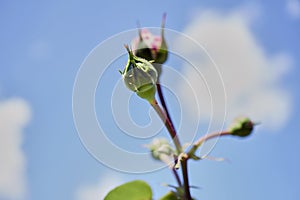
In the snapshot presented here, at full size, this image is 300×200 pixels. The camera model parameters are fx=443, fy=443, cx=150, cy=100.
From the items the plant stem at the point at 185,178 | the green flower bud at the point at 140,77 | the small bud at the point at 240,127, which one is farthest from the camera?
the small bud at the point at 240,127

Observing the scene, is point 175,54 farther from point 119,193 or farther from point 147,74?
point 119,193

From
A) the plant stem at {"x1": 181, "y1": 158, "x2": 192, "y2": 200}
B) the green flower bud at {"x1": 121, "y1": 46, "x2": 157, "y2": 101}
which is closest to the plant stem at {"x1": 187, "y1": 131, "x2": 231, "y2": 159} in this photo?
the plant stem at {"x1": 181, "y1": 158, "x2": 192, "y2": 200}

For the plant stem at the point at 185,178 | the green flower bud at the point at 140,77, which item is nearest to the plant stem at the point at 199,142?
the plant stem at the point at 185,178

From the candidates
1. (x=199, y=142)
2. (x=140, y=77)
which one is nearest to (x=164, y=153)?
(x=199, y=142)

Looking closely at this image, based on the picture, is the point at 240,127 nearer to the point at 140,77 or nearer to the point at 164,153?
the point at 164,153

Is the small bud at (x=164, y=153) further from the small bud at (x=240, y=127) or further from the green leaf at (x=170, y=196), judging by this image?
the small bud at (x=240, y=127)

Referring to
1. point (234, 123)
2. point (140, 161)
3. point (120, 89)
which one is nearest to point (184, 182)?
point (140, 161)
